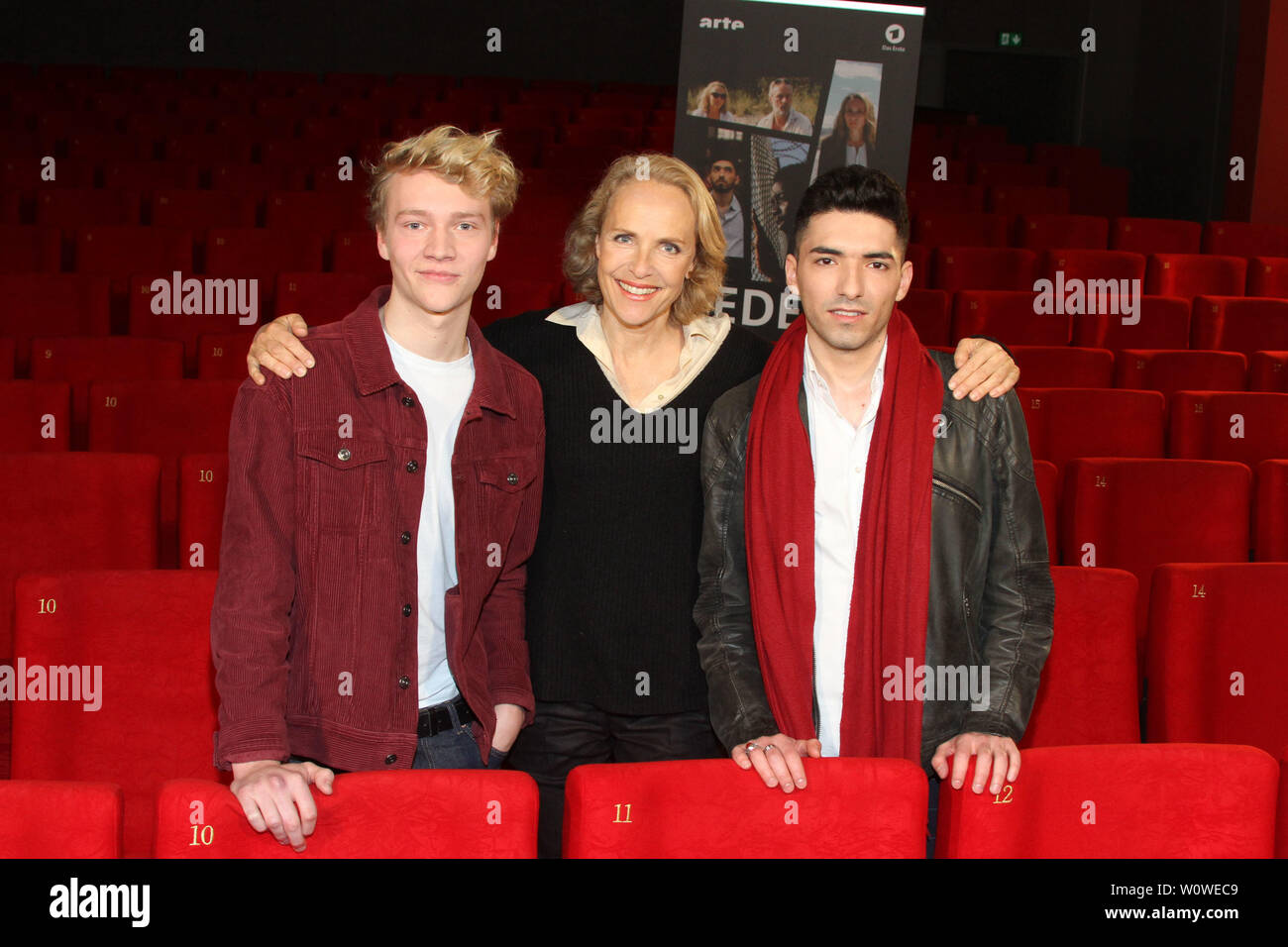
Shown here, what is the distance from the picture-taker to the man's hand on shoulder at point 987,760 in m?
1.16

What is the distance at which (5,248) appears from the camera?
4.02 metres

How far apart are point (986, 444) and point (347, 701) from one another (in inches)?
27.7

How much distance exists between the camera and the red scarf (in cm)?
132

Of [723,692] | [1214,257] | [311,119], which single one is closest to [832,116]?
[723,692]

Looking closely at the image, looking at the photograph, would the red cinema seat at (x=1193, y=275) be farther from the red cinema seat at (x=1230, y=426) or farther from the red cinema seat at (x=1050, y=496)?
the red cinema seat at (x=1050, y=496)

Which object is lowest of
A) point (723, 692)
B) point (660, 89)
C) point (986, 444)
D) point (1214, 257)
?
point (723, 692)

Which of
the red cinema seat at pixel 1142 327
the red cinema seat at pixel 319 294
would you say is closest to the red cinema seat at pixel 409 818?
the red cinema seat at pixel 319 294

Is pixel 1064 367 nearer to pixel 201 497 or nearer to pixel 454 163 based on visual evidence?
pixel 201 497

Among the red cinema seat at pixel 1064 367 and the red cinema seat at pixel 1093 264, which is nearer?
the red cinema seat at pixel 1064 367

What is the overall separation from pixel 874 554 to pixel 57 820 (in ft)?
2.64

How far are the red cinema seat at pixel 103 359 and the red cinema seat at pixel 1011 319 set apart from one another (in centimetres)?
228

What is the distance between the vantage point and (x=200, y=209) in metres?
4.56

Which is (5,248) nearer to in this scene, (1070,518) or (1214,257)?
(1070,518)

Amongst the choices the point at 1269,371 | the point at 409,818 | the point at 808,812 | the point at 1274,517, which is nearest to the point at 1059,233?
the point at 1269,371
